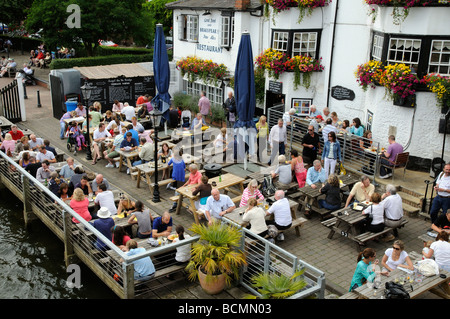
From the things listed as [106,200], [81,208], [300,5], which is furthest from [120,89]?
[81,208]

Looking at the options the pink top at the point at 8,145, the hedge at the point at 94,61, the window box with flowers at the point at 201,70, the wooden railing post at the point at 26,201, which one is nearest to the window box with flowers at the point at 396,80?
the window box with flowers at the point at 201,70

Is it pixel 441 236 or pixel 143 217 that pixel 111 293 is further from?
pixel 441 236

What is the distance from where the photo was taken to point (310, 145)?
1620 centimetres

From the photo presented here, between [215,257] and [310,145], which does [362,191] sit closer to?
[310,145]

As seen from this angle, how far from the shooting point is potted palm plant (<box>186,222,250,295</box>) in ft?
31.7

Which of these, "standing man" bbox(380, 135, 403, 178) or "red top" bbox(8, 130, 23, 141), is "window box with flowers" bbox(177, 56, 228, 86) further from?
"standing man" bbox(380, 135, 403, 178)

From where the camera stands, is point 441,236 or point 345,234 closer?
point 441,236

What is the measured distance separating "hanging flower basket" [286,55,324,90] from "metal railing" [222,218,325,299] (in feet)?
36.0

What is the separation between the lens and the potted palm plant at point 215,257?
965 centimetres

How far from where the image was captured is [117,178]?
1680 cm

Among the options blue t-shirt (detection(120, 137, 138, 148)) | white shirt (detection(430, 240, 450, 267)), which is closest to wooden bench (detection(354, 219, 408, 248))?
white shirt (detection(430, 240, 450, 267))

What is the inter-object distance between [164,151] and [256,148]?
3306 millimetres

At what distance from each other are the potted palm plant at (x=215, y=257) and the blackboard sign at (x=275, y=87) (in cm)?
1205

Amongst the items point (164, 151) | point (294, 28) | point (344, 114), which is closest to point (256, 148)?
point (164, 151)
